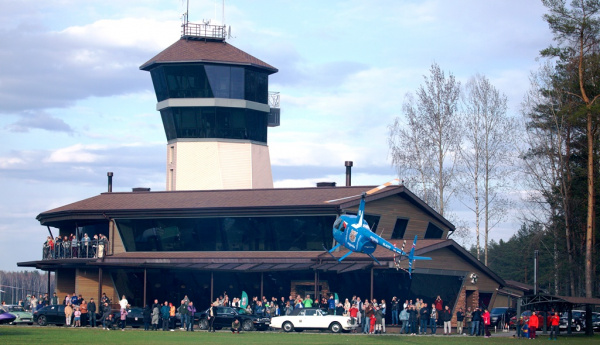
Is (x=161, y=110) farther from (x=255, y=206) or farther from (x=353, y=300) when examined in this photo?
(x=353, y=300)

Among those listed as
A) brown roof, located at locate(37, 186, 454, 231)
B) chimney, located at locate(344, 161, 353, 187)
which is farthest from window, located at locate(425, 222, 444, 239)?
chimney, located at locate(344, 161, 353, 187)

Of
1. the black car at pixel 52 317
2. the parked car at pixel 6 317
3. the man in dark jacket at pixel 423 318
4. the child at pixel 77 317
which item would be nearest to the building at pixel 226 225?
the man in dark jacket at pixel 423 318

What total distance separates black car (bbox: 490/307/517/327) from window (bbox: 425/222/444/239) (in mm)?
5256

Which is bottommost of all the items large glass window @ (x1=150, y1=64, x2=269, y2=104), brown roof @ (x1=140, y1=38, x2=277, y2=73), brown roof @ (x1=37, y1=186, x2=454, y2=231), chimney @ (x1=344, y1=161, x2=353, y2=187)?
brown roof @ (x1=37, y1=186, x2=454, y2=231)

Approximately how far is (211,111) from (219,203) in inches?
326

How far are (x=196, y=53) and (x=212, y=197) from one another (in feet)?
32.7

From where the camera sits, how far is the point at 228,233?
154 ft

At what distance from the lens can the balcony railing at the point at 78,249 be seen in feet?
157

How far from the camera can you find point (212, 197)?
160 feet

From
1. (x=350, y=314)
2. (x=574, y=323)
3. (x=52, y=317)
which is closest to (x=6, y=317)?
(x=52, y=317)

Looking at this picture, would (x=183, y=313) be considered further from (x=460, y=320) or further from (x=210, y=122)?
(x=210, y=122)

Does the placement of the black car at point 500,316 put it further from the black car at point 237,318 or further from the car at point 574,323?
the black car at point 237,318

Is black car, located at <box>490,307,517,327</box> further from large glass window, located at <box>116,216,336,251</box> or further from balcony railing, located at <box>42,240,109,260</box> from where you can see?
balcony railing, located at <box>42,240,109,260</box>

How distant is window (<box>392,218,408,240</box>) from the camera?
4669 cm
